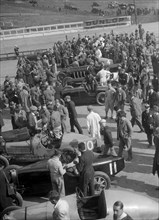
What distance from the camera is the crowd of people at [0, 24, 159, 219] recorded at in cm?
1009

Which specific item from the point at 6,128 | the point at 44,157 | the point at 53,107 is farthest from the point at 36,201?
the point at 6,128

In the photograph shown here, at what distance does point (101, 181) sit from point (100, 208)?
2159mm

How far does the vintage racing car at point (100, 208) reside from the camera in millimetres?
6999

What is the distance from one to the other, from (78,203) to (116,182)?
2.87 meters

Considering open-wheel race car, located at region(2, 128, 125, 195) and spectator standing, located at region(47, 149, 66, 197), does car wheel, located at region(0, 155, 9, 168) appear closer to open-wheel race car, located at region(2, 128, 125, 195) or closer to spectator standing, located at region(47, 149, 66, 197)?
open-wheel race car, located at region(2, 128, 125, 195)

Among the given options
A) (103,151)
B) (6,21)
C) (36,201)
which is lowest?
(36,201)

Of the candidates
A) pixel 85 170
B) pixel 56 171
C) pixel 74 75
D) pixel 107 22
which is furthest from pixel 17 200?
pixel 107 22

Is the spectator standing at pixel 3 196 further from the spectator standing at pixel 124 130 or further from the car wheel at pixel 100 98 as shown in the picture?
the car wheel at pixel 100 98

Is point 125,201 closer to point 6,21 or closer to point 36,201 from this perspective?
point 36,201

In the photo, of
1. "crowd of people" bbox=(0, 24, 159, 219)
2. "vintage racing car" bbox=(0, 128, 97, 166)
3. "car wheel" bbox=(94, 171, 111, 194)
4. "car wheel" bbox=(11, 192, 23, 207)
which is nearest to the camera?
"car wheel" bbox=(11, 192, 23, 207)

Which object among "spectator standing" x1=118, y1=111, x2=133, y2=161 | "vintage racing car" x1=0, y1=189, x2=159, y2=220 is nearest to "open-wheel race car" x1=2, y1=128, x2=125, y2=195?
"spectator standing" x1=118, y1=111, x2=133, y2=161

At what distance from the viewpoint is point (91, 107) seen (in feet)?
38.4

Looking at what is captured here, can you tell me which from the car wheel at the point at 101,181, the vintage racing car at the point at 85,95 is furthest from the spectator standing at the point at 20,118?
the car wheel at the point at 101,181

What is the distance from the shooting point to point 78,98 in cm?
1667
